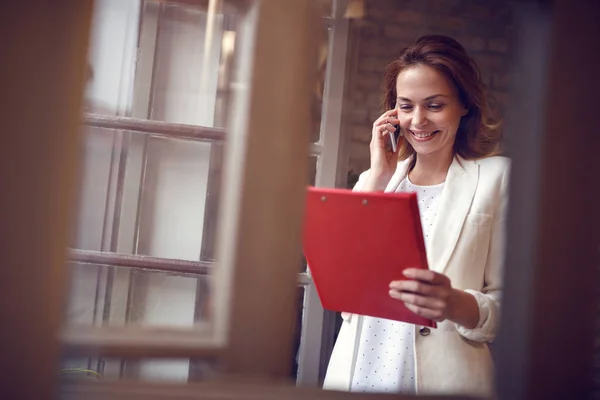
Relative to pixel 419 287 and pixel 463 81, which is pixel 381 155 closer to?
pixel 463 81

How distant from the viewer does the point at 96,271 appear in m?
1.98

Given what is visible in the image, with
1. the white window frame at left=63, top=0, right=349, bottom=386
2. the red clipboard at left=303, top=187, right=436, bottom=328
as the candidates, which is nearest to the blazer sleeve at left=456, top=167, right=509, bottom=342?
the red clipboard at left=303, top=187, right=436, bottom=328

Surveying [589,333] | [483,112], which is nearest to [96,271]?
[483,112]

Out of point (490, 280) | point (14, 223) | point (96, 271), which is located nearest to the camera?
point (14, 223)

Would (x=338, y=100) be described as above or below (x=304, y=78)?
above

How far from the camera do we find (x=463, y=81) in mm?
1748

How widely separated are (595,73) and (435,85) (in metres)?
1.14

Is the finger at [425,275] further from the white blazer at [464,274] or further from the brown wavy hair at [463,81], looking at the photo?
the brown wavy hair at [463,81]

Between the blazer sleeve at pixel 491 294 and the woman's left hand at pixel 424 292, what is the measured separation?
7.2 inches

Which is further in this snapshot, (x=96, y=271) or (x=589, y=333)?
(x=96, y=271)

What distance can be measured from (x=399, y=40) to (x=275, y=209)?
2.48 meters

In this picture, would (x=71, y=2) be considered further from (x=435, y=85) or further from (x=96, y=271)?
(x=96, y=271)

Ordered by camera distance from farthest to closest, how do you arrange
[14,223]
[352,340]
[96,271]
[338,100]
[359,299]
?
[338,100] → [96,271] → [352,340] → [359,299] → [14,223]

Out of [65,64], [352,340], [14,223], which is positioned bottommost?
[352,340]
